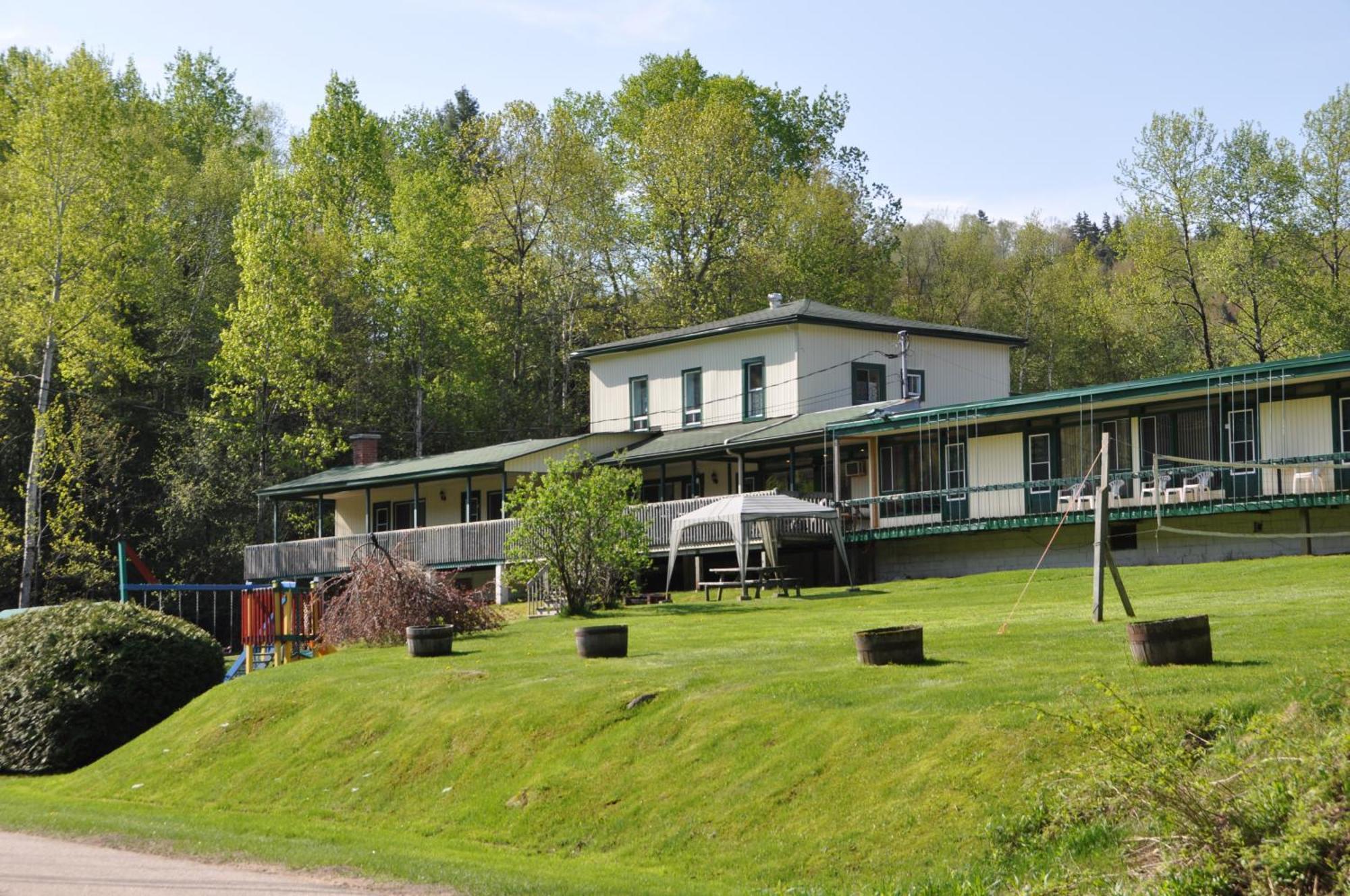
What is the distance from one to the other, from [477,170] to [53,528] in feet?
108

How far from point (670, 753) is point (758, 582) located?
65.8 feet

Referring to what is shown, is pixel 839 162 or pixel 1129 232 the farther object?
pixel 839 162

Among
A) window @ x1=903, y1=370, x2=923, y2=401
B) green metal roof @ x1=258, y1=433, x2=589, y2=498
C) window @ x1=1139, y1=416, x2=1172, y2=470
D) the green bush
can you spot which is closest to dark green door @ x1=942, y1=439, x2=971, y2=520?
window @ x1=1139, y1=416, x2=1172, y2=470

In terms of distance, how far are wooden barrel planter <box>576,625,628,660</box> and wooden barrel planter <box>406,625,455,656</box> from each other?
3381mm

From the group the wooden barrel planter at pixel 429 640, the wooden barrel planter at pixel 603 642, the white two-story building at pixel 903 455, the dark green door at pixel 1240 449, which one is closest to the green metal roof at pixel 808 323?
the white two-story building at pixel 903 455

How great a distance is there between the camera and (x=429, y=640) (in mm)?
24781

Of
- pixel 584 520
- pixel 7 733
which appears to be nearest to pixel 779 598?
pixel 584 520

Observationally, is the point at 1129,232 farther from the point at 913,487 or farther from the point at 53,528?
the point at 53,528

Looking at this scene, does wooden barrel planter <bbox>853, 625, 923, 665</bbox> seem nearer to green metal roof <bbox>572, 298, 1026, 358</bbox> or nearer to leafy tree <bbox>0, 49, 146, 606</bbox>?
green metal roof <bbox>572, 298, 1026, 358</bbox>

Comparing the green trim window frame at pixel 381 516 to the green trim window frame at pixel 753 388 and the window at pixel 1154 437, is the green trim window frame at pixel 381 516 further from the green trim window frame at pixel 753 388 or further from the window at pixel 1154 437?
the window at pixel 1154 437

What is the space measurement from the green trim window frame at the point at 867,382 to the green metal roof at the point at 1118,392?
24.4ft

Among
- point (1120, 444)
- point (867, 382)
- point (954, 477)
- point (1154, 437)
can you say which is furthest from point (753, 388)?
point (1154, 437)

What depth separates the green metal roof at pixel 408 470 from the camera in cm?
4716

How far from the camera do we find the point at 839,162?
76562mm
